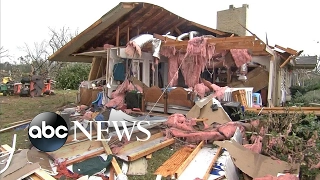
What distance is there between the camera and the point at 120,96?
942 cm

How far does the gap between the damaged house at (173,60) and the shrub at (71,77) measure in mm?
8361

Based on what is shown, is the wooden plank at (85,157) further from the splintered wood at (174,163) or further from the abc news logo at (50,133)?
the splintered wood at (174,163)

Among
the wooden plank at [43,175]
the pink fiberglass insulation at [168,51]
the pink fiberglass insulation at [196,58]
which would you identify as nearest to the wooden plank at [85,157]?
the wooden plank at [43,175]

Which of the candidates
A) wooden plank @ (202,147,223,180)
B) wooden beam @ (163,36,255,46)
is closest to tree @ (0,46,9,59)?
wooden beam @ (163,36,255,46)

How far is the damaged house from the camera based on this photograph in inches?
313

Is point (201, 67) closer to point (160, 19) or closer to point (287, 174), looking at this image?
point (160, 19)

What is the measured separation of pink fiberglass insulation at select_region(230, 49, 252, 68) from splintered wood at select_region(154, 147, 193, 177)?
4129 mm

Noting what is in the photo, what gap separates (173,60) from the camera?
9.20 meters

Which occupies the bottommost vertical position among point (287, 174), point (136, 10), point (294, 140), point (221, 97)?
point (287, 174)

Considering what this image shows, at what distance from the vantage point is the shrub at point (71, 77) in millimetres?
20688

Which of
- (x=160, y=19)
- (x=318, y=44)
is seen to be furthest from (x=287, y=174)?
(x=318, y=44)

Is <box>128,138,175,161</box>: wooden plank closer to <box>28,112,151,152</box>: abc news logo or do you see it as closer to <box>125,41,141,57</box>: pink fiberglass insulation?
<box>28,112,151,152</box>: abc news logo

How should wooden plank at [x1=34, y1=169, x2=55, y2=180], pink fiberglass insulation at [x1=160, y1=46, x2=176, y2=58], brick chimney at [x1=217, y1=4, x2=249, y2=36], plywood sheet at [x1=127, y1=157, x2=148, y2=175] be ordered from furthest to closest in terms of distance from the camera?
brick chimney at [x1=217, y1=4, x2=249, y2=36] < pink fiberglass insulation at [x1=160, y1=46, x2=176, y2=58] < plywood sheet at [x1=127, y1=157, x2=148, y2=175] < wooden plank at [x1=34, y1=169, x2=55, y2=180]

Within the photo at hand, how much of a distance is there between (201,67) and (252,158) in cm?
480
